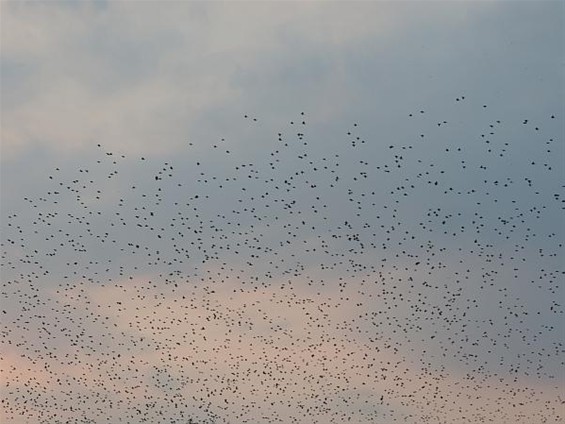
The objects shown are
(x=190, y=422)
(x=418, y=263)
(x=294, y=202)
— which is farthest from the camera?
(x=190, y=422)

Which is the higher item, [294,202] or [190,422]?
[294,202]

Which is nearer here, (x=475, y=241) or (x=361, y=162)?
(x=361, y=162)

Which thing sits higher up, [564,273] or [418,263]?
[564,273]

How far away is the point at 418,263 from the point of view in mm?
49938

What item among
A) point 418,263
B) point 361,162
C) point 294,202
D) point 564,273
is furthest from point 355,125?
point 564,273

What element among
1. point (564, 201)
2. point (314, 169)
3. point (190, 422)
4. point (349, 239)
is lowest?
point (190, 422)

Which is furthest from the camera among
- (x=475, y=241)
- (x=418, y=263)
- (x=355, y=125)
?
(x=418, y=263)

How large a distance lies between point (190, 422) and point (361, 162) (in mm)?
121028

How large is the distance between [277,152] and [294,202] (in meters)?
6.90

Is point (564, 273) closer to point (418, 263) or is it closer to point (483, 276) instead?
point (483, 276)

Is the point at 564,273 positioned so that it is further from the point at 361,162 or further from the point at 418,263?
the point at 361,162

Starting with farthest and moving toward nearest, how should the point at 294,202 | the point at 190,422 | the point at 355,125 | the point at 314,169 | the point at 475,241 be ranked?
the point at 190,422 < the point at 475,241 < the point at 294,202 < the point at 314,169 < the point at 355,125

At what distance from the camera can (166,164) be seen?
41281 millimetres

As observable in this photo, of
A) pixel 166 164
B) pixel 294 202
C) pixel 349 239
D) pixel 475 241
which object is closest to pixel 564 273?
pixel 475 241
